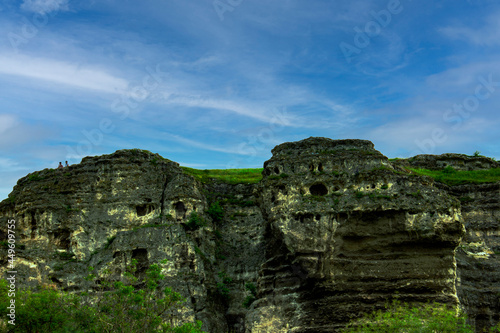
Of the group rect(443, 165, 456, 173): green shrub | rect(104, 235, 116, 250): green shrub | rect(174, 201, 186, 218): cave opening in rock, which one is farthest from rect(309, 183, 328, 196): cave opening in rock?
rect(443, 165, 456, 173): green shrub

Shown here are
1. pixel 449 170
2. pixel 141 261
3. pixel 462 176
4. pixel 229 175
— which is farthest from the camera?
pixel 229 175

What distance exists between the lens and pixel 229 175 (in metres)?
78.3

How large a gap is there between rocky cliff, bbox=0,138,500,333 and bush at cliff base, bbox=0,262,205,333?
30.1 ft

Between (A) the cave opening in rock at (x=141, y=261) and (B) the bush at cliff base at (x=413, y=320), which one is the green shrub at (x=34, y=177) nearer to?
(A) the cave opening in rock at (x=141, y=261)

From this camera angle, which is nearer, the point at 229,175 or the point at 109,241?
the point at 109,241

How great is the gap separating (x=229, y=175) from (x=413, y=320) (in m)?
45.7

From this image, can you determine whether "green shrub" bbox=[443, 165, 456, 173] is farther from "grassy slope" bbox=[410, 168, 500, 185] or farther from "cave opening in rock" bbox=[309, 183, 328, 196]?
"cave opening in rock" bbox=[309, 183, 328, 196]

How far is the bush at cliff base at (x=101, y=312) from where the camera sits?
35.0 metres

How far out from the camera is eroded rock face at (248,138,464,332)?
40812 mm

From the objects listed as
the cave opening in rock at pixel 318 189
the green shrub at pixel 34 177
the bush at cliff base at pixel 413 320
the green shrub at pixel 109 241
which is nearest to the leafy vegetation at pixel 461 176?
the cave opening in rock at pixel 318 189

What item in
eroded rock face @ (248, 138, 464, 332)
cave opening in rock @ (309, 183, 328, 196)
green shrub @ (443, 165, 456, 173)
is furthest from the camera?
green shrub @ (443, 165, 456, 173)

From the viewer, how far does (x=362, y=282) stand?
136 feet

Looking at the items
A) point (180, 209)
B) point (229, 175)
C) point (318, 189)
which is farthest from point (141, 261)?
point (229, 175)

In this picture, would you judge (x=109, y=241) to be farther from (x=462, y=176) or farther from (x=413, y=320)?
(x=462, y=176)
